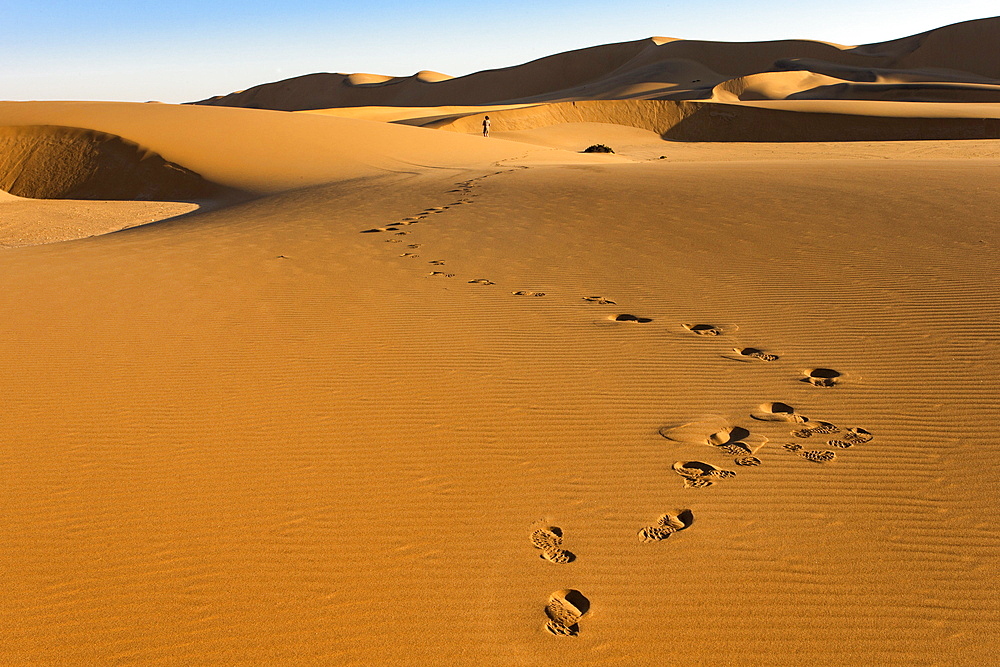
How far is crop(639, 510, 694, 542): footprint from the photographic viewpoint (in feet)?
9.59

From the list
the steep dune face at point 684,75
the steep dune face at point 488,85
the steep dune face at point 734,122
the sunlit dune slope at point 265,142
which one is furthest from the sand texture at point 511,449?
the steep dune face at point 488,85

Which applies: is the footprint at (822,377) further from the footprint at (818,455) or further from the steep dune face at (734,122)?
the steep dune face at (734,122)

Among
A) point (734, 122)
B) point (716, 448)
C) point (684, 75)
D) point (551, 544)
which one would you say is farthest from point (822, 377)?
point (684, 75)

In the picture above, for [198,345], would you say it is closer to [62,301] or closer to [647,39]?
[62,301]

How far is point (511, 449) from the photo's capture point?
12.1 feet

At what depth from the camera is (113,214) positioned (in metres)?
15.6

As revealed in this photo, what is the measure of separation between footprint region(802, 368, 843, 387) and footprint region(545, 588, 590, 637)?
8.30ft

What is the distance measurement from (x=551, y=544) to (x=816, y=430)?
1.73 metres

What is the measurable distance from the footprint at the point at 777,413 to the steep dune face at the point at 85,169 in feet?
53.4

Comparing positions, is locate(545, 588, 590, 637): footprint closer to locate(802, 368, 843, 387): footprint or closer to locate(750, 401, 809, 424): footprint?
locate(750, 401, 809, 424): footprint

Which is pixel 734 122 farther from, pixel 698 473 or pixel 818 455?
pixel 698 473

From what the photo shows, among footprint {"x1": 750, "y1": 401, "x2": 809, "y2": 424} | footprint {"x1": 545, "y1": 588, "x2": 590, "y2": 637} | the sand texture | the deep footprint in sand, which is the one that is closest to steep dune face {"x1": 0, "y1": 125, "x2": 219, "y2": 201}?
the sand texture

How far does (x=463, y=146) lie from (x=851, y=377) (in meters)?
19.7

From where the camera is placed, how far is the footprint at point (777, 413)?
3.96m
